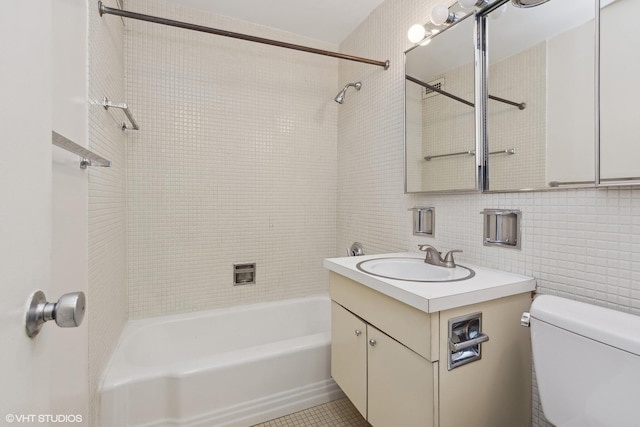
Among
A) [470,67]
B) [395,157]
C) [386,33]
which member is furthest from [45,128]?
[386,33]

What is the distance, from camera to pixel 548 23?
39.8 inches

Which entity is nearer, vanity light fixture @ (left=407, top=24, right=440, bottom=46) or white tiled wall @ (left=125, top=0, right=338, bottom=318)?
vanity light fixture @ (left=407, top=24, right=440, bottom=46)

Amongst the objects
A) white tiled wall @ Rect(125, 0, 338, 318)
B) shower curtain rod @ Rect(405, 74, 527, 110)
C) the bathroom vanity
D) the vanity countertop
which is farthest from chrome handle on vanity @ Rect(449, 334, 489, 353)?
white tiled wall @ Rect(125, 0, 338, 318)

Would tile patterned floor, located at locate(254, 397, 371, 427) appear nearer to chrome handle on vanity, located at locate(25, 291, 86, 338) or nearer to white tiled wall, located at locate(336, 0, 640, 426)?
white tiled wall, located at locate(336, 0, 640, 426)

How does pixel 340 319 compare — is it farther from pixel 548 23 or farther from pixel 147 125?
pixel 147 125

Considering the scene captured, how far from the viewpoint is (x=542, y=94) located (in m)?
1.02

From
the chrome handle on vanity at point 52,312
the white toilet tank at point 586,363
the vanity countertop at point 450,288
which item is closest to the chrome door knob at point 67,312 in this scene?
the chrome handle on vanity at point 52,312

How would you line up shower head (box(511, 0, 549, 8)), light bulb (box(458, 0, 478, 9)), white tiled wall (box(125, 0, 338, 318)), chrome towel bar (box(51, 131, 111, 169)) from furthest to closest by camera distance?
white tiled wall (box(125, 0, 338, 318)), light bulb (box(458, 0, 478, 9)), shower head (box(511, 0, 549, 8)), chrome towel bar (box(51, 131, 111, 169))

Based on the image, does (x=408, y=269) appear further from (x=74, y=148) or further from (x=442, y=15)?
(x=74, y=148)

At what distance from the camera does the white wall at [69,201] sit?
787 mm

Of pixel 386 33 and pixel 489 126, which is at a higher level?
pixel 386 33

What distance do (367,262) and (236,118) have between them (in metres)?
1.37

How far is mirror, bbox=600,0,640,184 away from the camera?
79 cm

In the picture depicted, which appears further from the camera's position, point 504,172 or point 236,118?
point 236,118
